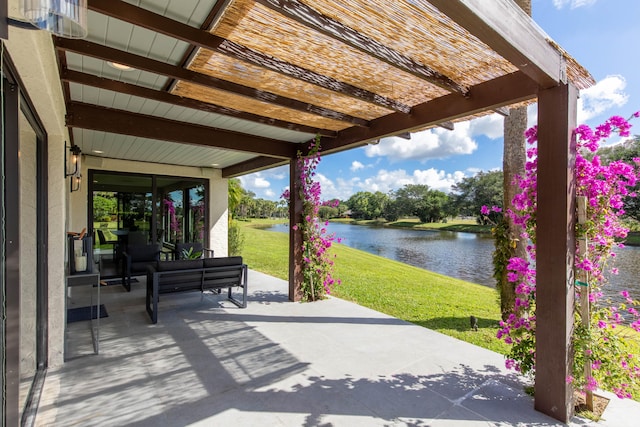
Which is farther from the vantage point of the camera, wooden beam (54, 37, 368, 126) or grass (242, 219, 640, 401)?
grass (242, 219, 640, 401)

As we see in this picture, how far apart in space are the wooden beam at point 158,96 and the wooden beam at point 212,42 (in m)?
1.18

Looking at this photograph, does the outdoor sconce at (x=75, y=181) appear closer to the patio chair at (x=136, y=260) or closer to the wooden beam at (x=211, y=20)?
the patio chair at (x=136, y=260)

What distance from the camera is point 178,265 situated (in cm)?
425

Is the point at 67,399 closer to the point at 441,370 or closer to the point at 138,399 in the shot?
the point at 138,399

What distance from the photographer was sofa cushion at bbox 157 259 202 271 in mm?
4184

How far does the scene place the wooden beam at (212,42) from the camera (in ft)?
5.76

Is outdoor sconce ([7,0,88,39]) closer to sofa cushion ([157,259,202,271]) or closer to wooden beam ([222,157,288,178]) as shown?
sofa cushion ([157,259,202,271])

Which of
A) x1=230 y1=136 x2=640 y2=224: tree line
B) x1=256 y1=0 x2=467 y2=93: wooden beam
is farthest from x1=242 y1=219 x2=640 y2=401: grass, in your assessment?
x1=230 y1=136 x2=640 y2=224: tree line

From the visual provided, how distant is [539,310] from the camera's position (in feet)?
7.57

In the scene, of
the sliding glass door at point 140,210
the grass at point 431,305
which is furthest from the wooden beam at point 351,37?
the sliding glass door at point 140,210

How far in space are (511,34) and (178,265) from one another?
13.7 ft

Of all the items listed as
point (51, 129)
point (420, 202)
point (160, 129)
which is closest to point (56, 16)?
point (51, 129)

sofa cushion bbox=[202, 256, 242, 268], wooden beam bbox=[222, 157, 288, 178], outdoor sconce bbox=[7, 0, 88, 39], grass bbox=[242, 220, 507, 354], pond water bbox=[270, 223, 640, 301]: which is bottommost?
pond water bbox=[270, 223, 640, 301]

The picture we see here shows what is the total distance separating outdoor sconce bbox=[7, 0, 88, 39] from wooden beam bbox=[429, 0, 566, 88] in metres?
1.30
